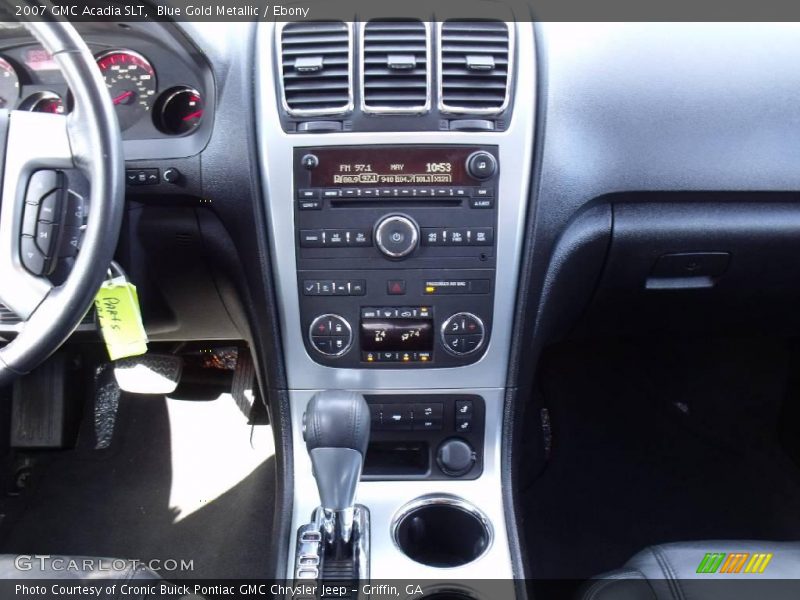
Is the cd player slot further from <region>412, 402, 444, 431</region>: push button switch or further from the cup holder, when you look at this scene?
the cup holder

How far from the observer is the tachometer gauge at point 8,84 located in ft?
4.72

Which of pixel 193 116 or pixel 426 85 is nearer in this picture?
pixel 426 85

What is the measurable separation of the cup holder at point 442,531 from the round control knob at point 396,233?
0.51m

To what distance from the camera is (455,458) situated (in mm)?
1514

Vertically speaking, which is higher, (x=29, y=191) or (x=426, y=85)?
(x=426, y=85)

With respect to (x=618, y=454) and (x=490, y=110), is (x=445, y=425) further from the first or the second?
(x=618, y=454)

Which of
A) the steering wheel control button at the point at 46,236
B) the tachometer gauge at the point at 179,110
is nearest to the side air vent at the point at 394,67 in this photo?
the tachometer gauge at the point at 179,110

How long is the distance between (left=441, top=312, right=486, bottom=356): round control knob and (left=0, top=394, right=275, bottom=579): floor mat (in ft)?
2.87

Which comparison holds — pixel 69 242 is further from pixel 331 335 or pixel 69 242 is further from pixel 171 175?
pixel 331 335

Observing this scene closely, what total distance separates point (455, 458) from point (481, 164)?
1.93 ft

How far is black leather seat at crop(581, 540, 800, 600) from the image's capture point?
1.21m

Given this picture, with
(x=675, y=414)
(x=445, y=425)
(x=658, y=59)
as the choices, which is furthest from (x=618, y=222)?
(x=675, y=414)

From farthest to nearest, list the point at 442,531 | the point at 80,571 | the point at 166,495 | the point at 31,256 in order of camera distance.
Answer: the point at 166,495 < the point at 442,531 < the point at 80,571 < the point at 31,256

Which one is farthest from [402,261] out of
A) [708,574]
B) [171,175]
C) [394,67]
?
[708,574]
